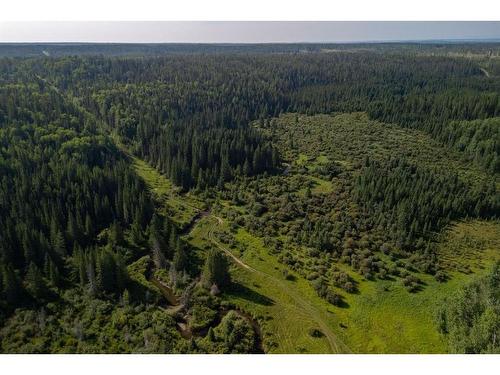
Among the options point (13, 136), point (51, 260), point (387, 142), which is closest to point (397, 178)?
point (387, 142)

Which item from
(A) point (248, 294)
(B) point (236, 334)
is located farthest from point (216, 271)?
(B) point (236, 334)

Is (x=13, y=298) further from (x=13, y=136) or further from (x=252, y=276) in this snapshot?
(x=13, y=136)

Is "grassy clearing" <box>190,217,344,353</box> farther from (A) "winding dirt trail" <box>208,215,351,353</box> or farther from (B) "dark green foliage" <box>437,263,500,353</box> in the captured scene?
(B) "dark green foliage" <box>437,263,500,353</box>

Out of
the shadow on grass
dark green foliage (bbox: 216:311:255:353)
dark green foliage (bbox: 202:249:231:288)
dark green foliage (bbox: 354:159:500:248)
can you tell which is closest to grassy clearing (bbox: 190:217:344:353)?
the shadow on grass

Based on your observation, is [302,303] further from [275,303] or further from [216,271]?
[216,271]

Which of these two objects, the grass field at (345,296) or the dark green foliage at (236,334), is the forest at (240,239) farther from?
the grass field at (345,296)

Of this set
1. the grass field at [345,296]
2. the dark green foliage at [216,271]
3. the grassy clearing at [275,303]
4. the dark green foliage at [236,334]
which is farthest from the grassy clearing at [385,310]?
the dark green foliage at [216,271]
